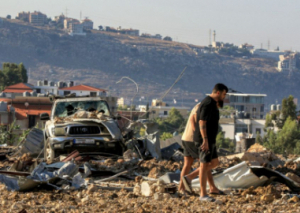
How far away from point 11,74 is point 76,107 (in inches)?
5962

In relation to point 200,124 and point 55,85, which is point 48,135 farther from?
point 55,85

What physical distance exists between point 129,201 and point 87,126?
7477 mm

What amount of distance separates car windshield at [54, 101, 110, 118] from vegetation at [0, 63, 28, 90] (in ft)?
475

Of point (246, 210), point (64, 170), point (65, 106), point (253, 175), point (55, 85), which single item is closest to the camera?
point (246, 210)

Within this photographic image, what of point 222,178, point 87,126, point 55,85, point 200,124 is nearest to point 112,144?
point 87,126

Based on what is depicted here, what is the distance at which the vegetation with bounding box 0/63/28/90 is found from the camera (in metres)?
165

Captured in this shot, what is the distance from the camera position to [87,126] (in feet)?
56.9

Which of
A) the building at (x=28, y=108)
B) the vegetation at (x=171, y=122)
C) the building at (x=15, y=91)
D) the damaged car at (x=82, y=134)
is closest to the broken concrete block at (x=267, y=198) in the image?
the damaged car at (x=82, y=134)

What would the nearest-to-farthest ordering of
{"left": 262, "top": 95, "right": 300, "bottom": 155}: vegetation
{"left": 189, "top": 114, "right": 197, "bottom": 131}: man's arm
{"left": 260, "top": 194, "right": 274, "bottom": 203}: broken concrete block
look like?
{"left": 260, "top": 194, "right": 274, "bottom": 203}: broken concrete block < {"left": 189, "top": 114, "right": 197, "bottom": 131}: man's arm < {"left": 262, "top": 95, "right": 300, "bottom": 155}: vegetation

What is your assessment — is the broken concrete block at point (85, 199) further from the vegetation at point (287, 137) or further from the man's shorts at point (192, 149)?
the vegetation at point (287, 137)

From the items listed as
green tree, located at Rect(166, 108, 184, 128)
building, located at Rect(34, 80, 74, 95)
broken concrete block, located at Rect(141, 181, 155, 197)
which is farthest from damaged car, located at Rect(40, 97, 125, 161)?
building, located at Rect(34, 80, 74, 95)

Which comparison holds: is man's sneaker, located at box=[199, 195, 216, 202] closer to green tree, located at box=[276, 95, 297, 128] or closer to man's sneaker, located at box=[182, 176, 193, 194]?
man's sneaker, located at box=[182, 176, 193, 194]

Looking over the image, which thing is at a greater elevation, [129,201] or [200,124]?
[200,124]

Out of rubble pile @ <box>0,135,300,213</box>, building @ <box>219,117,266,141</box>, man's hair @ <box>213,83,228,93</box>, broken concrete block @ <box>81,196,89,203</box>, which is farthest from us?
building @ <box>219,117,266,141</box>
